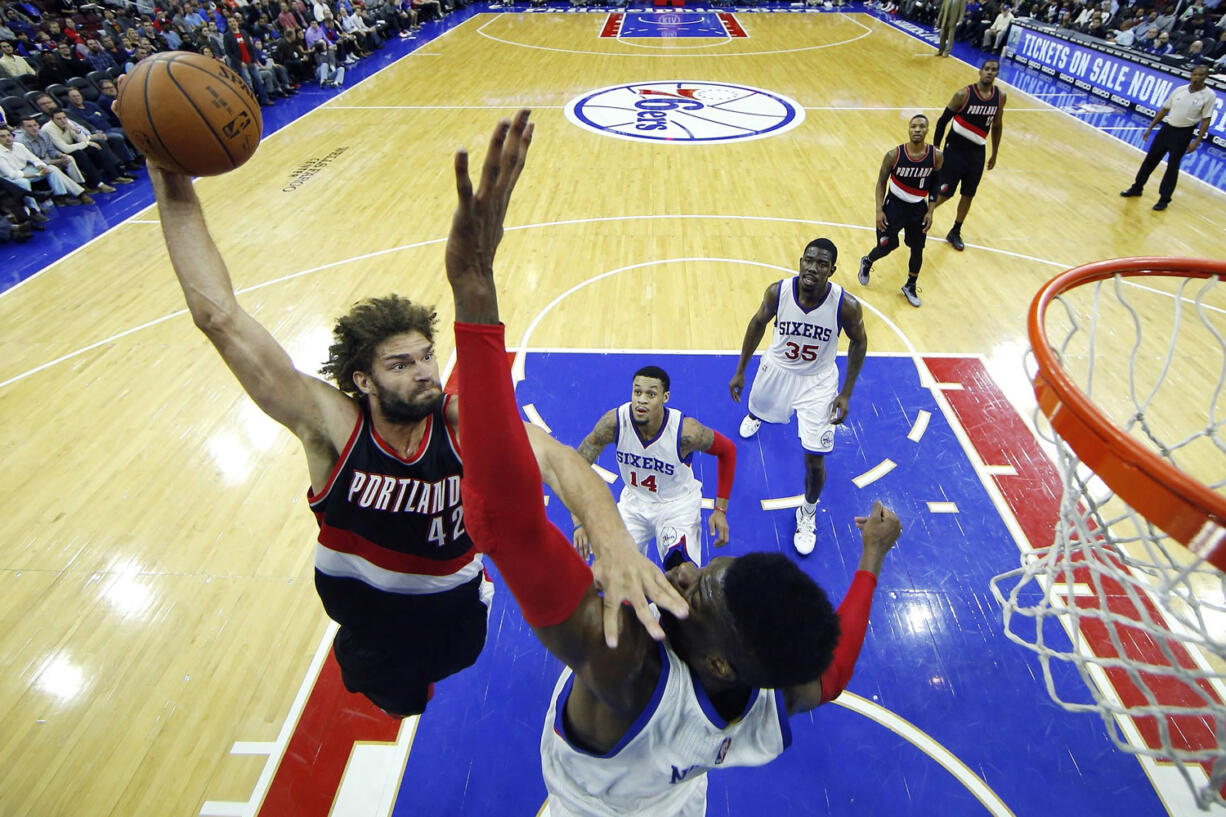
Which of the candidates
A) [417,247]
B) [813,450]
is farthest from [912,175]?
[417,247]

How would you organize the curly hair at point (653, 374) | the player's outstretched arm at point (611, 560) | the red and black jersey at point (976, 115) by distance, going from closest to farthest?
the player's outstretched arm at point (611, 560) → the curly hair at point (653, 374) → the red and black jersey at point (976, 115)

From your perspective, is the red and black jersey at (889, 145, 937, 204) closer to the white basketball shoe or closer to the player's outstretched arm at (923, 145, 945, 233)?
the player's outstretched arm at (923, 145, 945, 233)

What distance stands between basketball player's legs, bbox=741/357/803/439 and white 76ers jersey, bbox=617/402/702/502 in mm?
1184

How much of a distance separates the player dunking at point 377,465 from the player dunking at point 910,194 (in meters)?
5.38

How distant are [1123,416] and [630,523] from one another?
444 cm

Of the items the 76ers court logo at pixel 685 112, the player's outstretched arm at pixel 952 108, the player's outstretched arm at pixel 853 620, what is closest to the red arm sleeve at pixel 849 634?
the player's outstretched arm at pixel 853 620

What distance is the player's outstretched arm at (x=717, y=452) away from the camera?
3.64 m

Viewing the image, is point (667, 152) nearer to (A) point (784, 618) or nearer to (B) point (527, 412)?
(B) point (527, 412)

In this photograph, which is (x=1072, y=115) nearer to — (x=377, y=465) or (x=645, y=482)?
(x=645, y=482)

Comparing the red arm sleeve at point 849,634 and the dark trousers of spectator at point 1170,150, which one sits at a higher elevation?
the red arm sleeve at point 849,634

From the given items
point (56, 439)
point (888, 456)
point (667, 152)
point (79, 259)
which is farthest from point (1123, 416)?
point (79, 259)

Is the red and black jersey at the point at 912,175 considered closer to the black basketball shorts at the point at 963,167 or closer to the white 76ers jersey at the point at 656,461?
the black basketball shorts at the point at 963,167

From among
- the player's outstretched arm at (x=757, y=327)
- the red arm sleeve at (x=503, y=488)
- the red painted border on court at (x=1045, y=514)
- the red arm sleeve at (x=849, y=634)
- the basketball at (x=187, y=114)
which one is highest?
the basketball at (x=187, y=114)

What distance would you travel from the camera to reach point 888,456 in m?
4.93
